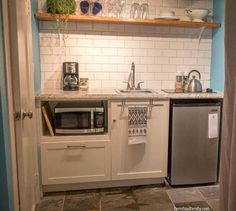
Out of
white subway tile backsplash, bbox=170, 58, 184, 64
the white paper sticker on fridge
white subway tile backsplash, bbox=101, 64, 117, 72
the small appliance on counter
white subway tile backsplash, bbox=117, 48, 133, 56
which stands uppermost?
white subway tile backsplash, bbox=117, 48, 133, 56

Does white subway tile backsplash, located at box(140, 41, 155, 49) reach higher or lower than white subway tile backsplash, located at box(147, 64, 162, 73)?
higher

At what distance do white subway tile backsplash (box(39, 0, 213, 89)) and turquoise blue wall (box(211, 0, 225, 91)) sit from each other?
0.09 m

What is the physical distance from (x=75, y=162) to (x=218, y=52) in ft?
6.63

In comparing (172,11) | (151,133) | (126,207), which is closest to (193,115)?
(151,133)

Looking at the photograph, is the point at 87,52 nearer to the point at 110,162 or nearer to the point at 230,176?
the point at 110,162

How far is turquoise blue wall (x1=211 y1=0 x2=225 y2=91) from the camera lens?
279cm

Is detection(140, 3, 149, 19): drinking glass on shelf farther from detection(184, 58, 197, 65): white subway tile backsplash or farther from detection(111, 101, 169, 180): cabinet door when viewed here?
detection(111, 101, 169, 180): cabinet door

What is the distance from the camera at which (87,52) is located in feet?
9.25

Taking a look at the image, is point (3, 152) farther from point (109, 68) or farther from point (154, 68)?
point (154, 68)

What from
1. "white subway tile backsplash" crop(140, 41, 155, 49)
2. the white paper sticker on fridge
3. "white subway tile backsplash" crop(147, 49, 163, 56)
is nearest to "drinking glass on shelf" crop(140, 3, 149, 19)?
"white subway tile backsplash" crop(140, 41, 155, 49)

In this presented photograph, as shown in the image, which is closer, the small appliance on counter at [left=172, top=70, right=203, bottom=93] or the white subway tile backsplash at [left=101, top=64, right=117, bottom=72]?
the small appliance on counter at [left=172, top=70, right=203, bottom=93]

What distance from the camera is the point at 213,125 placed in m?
2.45

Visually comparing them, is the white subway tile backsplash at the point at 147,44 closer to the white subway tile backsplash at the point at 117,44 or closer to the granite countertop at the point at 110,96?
the white subway tile backsplash at the point at 117,44

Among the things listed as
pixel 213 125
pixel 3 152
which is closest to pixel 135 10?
pixel 213 125
